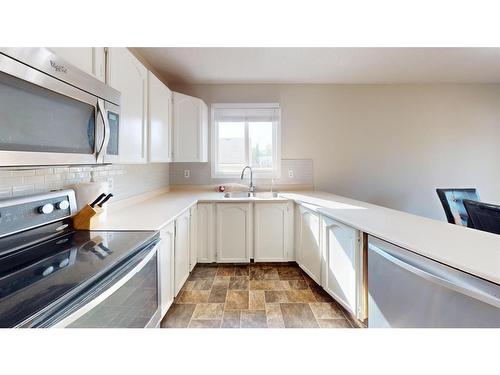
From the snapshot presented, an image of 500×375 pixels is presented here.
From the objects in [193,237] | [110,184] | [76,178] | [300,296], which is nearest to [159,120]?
[110,184]

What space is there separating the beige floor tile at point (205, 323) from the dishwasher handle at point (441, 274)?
1.24 metres

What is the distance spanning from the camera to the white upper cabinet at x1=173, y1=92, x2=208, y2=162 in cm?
268

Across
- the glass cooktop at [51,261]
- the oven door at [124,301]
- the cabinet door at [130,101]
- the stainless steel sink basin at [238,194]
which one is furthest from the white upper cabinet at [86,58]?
the stainless steel sink basin at [238,194]

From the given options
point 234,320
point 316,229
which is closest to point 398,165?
point 316,229

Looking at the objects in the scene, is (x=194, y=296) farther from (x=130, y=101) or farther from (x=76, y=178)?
(x=130, y=101)

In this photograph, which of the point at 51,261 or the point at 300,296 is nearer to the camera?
the point at 51,261

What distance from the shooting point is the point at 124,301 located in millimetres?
941

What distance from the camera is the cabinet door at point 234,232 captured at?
2611 mm

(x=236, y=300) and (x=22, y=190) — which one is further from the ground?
(x=22, y=190)

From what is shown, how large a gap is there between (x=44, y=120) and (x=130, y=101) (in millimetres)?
828

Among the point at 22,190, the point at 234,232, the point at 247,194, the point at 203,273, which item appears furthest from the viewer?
the point at 247,194

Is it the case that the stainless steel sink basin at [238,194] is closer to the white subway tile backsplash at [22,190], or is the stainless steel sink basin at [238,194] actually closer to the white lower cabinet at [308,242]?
the white lower cabinet at [308,242]
